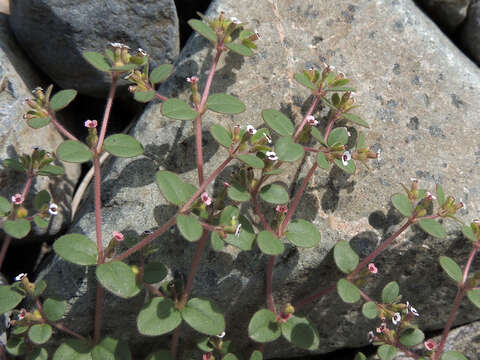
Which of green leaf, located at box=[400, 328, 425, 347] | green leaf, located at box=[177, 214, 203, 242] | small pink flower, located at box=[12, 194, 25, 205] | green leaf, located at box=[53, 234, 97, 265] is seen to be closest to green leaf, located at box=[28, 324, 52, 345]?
green leaf, located at box=[53, 234, 97, 265]

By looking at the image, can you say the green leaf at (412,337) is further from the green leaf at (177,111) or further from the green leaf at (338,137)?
the green leaf at (177,111)

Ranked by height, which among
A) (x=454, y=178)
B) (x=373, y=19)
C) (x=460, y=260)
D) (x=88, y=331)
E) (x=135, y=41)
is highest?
(x=373, y=19)

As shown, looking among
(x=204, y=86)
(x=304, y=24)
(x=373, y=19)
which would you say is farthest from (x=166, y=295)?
(x=373, y=19)

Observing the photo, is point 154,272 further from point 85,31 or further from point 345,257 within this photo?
point 85,31

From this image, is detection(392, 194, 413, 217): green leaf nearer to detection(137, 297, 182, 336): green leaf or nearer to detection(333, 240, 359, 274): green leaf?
detection(333, 240, 359, 274): green leaf

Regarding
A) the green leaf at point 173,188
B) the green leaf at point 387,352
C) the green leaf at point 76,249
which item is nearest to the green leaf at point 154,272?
the green leaf at point 76,249

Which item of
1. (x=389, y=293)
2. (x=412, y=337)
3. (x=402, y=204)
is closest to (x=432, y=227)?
(x=402, y=204)

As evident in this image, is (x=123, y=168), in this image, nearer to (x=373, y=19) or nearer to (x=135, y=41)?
(x=135, y=41)
